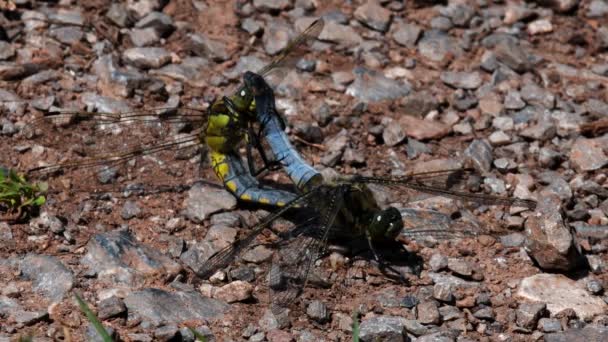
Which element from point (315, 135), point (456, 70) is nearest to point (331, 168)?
point (315, 135)

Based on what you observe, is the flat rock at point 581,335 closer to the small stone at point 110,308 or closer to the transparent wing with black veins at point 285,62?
the small stone at point 110,308

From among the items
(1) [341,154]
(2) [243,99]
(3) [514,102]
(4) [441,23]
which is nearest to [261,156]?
(2) [243,99]

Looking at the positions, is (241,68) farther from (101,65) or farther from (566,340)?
(566,340)

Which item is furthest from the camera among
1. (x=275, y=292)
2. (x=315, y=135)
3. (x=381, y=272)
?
(x=315, y=135)

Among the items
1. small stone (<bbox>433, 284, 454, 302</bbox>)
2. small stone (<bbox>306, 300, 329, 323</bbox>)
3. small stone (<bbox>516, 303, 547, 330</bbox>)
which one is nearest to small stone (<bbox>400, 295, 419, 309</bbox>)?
small stone (<bbox>433, 284, 454, 302</bbox>)

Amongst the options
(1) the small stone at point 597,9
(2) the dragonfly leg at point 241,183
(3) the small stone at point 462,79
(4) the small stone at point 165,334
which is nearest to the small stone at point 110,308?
(4) the small stone at point 165,334
